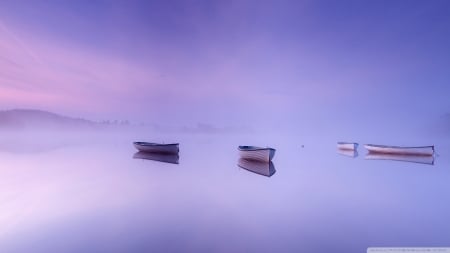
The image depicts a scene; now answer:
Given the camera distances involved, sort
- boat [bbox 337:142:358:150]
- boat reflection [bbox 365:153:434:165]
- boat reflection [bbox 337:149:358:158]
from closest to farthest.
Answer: boat reflection [bbox 365:153:434:165] < boat reflection [bbox 337:149:358:158] < boat [bbox 337:142:358:150]

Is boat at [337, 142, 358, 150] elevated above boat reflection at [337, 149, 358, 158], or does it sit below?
above

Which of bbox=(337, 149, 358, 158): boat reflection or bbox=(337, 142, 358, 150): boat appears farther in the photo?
bbox=(337, 142, 358, 150): boat

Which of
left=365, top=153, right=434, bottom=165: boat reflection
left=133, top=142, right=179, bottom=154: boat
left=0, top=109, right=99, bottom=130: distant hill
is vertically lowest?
left=365, top=153, right=434, bottom=165: boat reflection

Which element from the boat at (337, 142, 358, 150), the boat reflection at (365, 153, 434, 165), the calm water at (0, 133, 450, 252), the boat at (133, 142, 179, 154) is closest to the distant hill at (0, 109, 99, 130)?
the calm water at (0, 133, 450, 252)

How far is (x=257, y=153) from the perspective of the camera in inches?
255

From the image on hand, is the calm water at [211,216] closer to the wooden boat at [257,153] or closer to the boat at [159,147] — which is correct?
the wooden boat at [257,153]

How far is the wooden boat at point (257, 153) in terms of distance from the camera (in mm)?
6067

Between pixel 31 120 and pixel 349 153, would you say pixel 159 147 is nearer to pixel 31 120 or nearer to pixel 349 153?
pixel 31 120

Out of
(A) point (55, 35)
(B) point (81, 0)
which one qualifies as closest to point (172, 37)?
(B) point (81, 0)

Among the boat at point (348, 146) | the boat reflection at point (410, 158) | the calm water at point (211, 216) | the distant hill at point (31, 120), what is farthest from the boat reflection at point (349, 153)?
the distant hill at point (31, 120)

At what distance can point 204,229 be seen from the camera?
81.8 inches

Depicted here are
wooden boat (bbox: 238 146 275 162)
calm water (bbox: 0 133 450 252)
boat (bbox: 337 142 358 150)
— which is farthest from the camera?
boat (bbox: 337 142 358 150)

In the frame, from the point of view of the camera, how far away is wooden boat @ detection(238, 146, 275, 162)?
239 inches

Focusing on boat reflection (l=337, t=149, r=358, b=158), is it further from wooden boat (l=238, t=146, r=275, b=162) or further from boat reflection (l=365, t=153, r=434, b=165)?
wooden boat (l=238, t=146, r=275, b=162)
